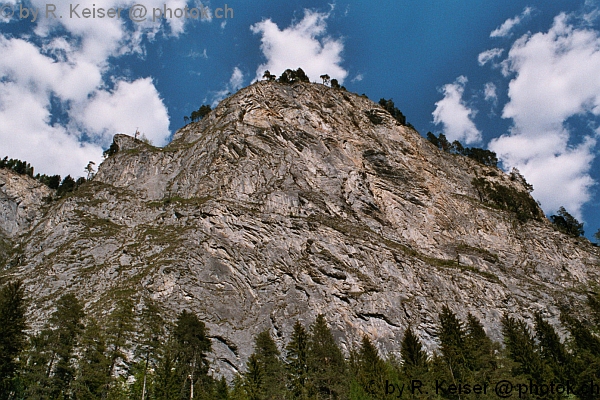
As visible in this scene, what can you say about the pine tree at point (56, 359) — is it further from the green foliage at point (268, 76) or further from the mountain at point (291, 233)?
the green foliage at point (268, 76)

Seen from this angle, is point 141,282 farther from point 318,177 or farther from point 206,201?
point 318,177

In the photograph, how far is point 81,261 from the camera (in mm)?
61344

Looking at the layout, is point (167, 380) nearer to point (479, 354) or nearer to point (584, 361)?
point (479, 354)

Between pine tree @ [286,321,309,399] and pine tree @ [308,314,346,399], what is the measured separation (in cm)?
62

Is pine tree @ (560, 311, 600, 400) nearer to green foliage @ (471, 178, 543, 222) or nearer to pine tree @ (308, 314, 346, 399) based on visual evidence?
pine tree @ (308, 314, 346, 399)

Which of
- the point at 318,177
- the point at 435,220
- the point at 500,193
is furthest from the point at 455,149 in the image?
the point at 318,177

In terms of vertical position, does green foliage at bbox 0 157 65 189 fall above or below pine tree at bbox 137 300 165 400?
above

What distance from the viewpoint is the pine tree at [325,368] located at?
122ft

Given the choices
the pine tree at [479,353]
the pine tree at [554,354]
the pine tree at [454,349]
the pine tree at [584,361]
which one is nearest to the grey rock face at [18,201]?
the pine tree at [454,349]

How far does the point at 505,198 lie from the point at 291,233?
61.2 metres

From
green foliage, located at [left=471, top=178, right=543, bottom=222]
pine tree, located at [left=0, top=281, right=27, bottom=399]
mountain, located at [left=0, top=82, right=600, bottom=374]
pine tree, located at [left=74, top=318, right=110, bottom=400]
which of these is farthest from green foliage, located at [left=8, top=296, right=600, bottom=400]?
green foliage, located at [left=471, top=178, right=543, bottom=222]

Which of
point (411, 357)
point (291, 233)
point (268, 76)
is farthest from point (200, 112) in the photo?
point (411, 357)

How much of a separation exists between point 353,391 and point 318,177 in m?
47.3

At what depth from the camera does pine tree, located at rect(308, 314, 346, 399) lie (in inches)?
1459
